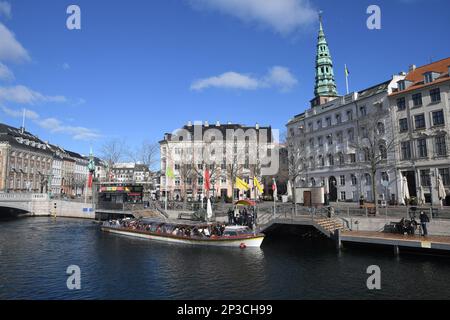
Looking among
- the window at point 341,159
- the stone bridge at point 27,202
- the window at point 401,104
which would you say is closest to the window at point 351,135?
the window at point 341,159

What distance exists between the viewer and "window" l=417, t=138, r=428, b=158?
152 ft

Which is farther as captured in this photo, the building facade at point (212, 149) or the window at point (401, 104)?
the building facade at point (212, 149)

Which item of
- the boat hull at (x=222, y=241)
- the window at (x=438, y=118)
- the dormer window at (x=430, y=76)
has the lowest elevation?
the boat hull at (x=222, y=241)

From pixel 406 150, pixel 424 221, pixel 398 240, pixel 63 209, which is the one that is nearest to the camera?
pixel 398 240

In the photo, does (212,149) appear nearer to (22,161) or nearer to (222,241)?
(222,241)

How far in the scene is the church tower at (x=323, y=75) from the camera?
69.3 metres

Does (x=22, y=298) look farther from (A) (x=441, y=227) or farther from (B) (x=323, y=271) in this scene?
(A) (x=441, y=227)

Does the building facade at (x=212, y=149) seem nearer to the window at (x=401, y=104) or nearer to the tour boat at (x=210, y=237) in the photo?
the window at (x=401, y=104)

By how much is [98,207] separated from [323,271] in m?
50.2

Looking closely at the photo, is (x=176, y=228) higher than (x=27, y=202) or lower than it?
lower

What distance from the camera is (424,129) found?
152 feet

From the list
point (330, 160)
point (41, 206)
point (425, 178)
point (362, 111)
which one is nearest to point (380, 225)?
point (425, 178)

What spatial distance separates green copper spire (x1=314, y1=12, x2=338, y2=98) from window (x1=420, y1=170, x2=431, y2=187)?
2806cm

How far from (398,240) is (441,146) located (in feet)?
84.8
